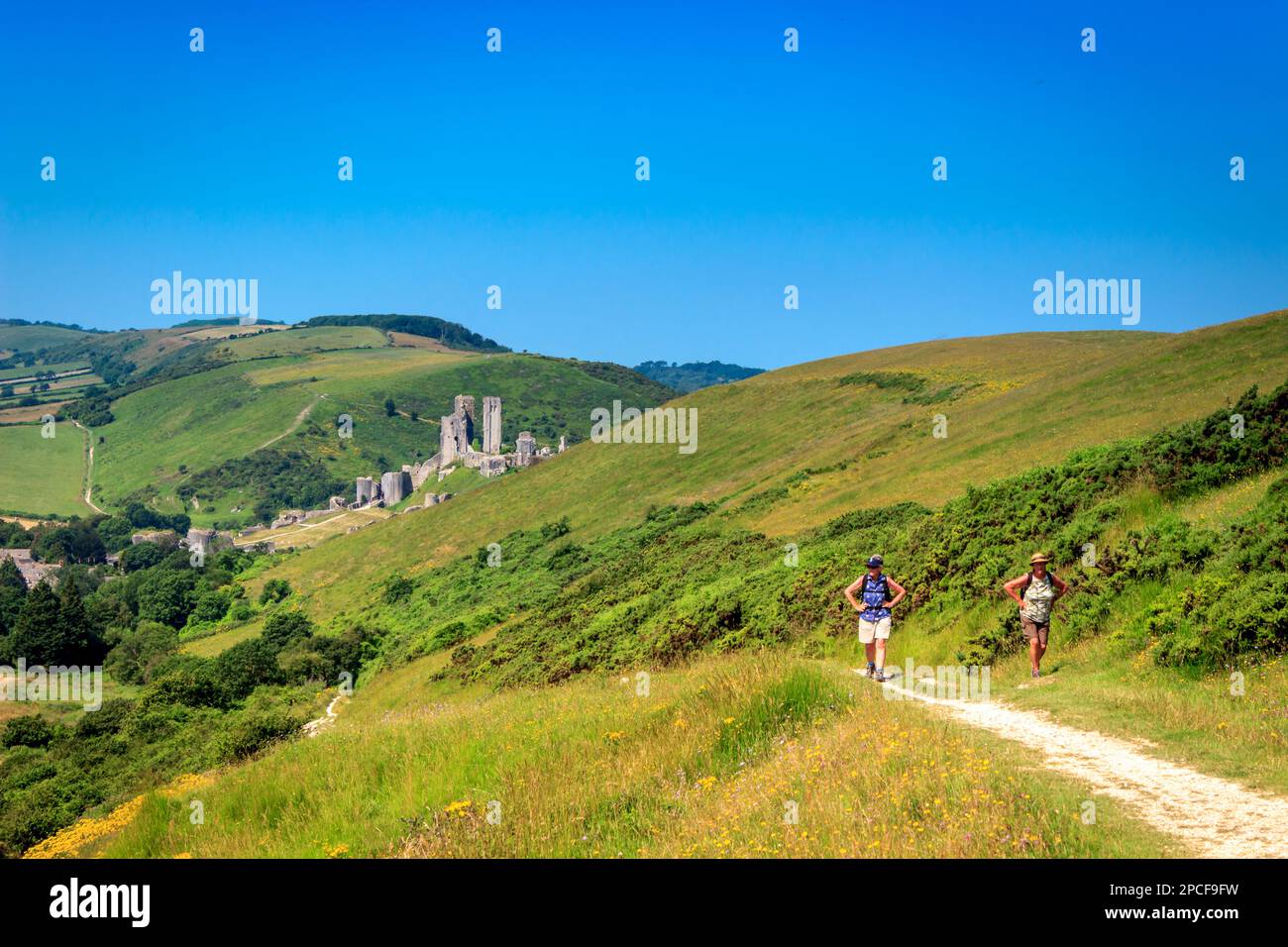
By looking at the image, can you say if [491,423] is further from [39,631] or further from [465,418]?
[39,631]

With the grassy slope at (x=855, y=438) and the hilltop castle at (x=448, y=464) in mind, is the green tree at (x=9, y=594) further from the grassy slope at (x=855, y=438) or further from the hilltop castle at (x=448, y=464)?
the hilltop castle at (x=448, y=464)

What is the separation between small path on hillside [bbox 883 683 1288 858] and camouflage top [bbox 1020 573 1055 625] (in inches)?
132

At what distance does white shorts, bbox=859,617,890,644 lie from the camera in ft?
46.5

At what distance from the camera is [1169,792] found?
7602mm

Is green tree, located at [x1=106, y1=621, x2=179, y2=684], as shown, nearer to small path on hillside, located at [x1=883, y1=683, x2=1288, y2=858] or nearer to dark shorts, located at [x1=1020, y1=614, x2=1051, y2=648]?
dark shorts, located at [x1=1020, y1=614, x2=1051, y2=648]

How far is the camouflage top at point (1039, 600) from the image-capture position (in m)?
13.7

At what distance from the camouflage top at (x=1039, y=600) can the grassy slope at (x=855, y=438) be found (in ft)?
56.7

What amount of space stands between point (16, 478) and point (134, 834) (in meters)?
217

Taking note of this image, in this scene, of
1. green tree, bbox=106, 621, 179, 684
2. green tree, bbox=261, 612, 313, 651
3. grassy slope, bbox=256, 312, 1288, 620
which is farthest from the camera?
green tree, bbox=106, 621, 179, 684

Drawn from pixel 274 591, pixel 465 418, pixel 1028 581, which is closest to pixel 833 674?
pixel 1028 581

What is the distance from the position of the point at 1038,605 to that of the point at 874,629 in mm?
2142

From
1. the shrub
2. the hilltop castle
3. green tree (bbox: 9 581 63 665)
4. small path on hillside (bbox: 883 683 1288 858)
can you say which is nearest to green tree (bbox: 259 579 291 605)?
green tree (bbox: 9 581 63 665)

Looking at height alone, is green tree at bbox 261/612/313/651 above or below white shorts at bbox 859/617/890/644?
below
